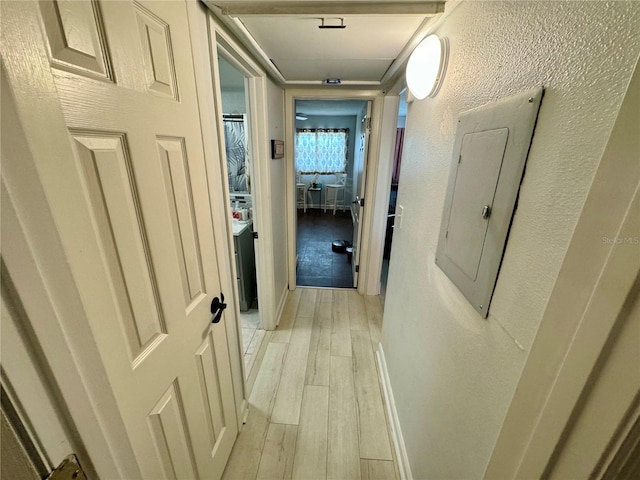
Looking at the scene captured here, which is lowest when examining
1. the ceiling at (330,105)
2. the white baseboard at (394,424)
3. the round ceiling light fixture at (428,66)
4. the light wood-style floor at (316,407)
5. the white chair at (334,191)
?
the light wood-style floor at (316,407)

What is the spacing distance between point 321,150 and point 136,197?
20.4 feet

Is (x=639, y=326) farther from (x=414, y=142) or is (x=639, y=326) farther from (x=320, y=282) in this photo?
(x=320, y=282)

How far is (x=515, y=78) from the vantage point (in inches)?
24.1

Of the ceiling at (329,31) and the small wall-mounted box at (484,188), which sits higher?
the ceiling at (329,31)

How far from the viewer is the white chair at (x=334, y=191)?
6.54 meters

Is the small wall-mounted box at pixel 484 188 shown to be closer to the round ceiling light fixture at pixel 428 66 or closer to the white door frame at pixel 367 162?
the round ceiling light fixture at pixel 428 66

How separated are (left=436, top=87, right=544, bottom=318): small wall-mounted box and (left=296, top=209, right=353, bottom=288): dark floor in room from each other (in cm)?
235

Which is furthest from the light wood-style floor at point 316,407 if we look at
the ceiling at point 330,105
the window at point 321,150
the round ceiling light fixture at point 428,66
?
the window at point 321,150

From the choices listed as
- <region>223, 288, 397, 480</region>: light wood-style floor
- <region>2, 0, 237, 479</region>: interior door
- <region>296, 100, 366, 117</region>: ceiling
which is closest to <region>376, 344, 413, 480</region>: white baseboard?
<region>223, 288, 397, 480</region>: light wood-style floor

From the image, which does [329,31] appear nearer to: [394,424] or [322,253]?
[394,424]

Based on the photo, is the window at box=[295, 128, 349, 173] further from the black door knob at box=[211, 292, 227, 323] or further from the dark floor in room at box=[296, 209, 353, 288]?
the black door knob at box=[211, 292, 227, 323]

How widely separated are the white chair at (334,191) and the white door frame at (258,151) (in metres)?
4.51

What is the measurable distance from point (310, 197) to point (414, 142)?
5.59 metres

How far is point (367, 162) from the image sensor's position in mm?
2582
